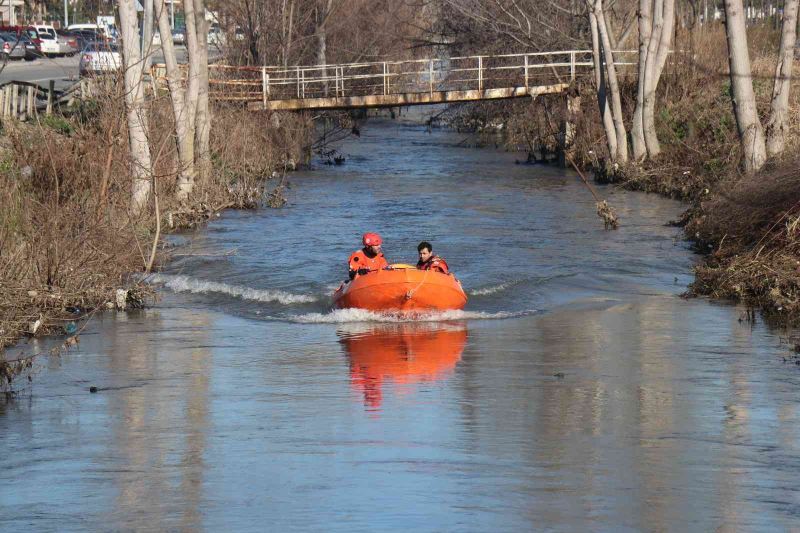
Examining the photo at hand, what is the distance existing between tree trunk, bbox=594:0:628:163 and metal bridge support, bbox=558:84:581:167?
448 cm

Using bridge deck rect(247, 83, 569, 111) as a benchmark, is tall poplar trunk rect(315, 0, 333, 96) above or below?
above

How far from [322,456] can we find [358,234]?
59.4ft

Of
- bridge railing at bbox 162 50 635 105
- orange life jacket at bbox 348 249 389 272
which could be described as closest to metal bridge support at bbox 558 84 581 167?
bridge railing at bbox 162 50 635 105

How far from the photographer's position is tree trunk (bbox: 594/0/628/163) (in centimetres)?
3647

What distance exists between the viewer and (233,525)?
8.08 metres

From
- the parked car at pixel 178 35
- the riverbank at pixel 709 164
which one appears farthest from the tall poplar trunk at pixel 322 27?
the parked car at pixel 178 35

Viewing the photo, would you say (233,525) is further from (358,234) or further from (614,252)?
(358,234)

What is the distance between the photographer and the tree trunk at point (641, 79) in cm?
3478

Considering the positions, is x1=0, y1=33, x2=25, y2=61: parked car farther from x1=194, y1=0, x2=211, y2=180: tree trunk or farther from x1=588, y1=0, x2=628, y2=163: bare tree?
x1=588, y1=0, x2=628, y2=163: bare tree

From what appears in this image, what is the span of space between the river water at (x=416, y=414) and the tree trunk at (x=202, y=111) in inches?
247

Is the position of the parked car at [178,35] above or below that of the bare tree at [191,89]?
above

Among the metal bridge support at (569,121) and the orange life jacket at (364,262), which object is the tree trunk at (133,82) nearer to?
the orange life jacket at (364,262)

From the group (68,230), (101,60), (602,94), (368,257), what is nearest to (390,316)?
(368,257)

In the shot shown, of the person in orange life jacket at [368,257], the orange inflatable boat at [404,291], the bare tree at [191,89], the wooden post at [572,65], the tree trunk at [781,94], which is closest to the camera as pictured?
the orange inflatable boat at [404,291]
